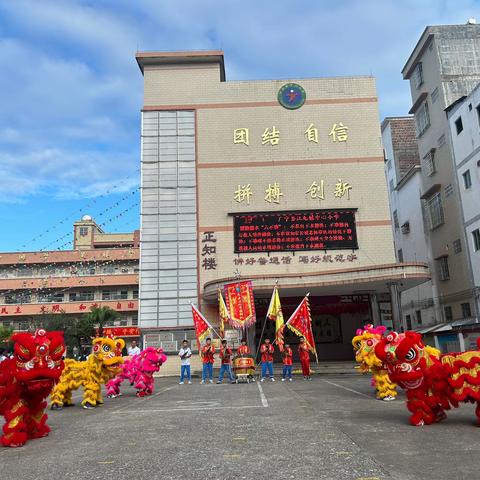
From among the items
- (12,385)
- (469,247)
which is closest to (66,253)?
(469,247)

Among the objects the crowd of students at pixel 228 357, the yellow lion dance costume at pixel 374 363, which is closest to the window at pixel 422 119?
the crowd of students at pixel 228 357

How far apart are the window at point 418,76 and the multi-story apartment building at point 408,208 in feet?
17.1

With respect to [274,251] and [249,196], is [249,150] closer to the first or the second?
[249,196]

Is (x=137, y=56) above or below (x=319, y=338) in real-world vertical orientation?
above

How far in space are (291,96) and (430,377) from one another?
2110 centimetres

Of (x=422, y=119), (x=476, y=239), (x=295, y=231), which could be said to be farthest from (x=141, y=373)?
(x=422, y=119)

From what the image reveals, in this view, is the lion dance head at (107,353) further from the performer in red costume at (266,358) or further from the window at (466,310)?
the window at (466,310)

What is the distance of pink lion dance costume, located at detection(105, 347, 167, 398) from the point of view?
12.7 m

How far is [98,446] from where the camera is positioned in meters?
5.92

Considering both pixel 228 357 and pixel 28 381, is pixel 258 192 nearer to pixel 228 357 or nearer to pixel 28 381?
pixel 228 357

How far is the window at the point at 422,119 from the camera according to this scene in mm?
28688

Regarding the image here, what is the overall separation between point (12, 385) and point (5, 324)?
4172 cm

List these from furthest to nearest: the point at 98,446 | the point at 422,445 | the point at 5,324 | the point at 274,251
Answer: the point at 5,324 → the point at 274,251 → the point at 98,446 → the point at 422,445

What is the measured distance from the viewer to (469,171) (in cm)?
2394
